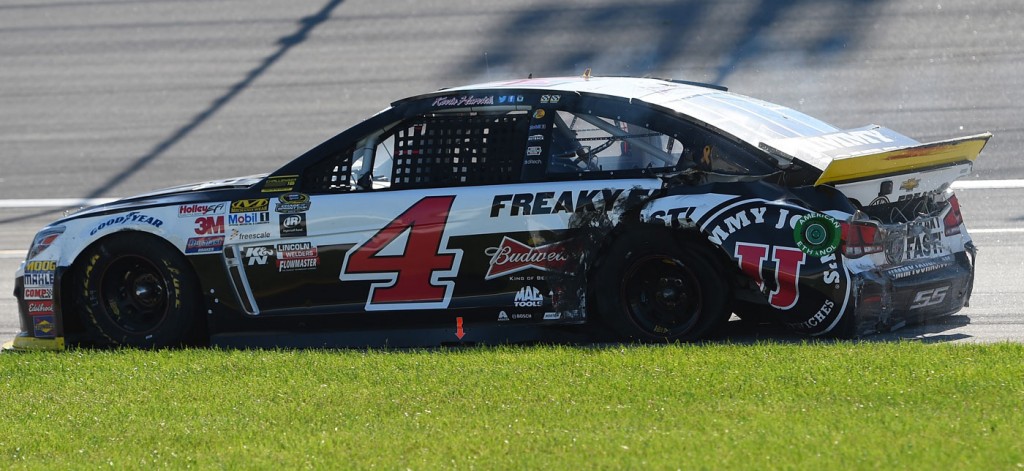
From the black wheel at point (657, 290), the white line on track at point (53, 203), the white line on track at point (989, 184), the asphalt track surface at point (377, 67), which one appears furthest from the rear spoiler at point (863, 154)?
the white line on track at point (53, 203)

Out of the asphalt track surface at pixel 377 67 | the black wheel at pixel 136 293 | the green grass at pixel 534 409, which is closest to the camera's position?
the green grass at pixel 534 409

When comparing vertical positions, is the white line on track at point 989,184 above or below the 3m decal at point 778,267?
above

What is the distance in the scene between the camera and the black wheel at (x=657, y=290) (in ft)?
21.8

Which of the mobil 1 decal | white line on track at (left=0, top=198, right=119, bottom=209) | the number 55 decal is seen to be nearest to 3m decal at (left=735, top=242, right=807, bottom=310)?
the mobil 1 decal

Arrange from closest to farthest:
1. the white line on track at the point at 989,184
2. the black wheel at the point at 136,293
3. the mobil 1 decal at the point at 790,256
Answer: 1. the mobil 1 decal at the point at 790,256
2. the black wheel at the point at 136,293
3. the white line on track at the point at 989,184

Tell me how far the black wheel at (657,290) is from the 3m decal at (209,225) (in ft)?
6.92

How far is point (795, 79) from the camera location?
15773 mm

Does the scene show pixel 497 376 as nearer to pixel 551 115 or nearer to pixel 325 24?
pixel 551 115

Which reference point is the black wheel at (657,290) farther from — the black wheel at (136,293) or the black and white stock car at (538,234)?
the black wheel at (136,293)

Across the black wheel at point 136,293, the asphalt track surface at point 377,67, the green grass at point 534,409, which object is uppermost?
the asphalt track surface at point 377,67

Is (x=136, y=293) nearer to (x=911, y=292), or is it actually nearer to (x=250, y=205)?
(x=250, y=205)

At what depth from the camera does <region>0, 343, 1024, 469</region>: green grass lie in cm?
477

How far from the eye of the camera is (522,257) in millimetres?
6863

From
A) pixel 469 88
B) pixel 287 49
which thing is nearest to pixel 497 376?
pixel 469 88
